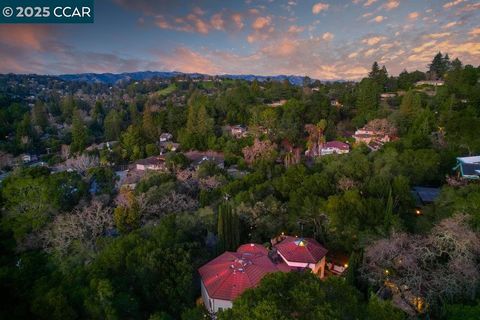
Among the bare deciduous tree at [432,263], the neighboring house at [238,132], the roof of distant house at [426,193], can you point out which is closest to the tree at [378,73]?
the neighboring house at [238,132]

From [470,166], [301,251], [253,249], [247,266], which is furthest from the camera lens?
[470,166]

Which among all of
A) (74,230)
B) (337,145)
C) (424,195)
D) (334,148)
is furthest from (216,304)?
(337,145)

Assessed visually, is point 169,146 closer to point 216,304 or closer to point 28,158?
point 28,158

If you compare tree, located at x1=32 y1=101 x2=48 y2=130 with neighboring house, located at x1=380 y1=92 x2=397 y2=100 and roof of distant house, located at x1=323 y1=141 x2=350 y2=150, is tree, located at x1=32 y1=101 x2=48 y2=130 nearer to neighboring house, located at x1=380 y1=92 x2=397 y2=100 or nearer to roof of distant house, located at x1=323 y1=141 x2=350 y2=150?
roof of distant house, located at x1=323 y1=141 x2=350 y2=150

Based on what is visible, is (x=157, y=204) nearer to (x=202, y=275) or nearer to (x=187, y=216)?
(x=187, y=216)

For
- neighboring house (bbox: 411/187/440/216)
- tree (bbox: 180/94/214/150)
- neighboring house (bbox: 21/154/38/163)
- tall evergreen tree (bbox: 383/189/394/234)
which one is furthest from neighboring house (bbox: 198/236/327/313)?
neighboring house (bbox: 21/154/38/163)

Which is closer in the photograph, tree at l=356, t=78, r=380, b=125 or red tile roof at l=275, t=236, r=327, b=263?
red tile roof at l=275, t=236, r=327, b=263
